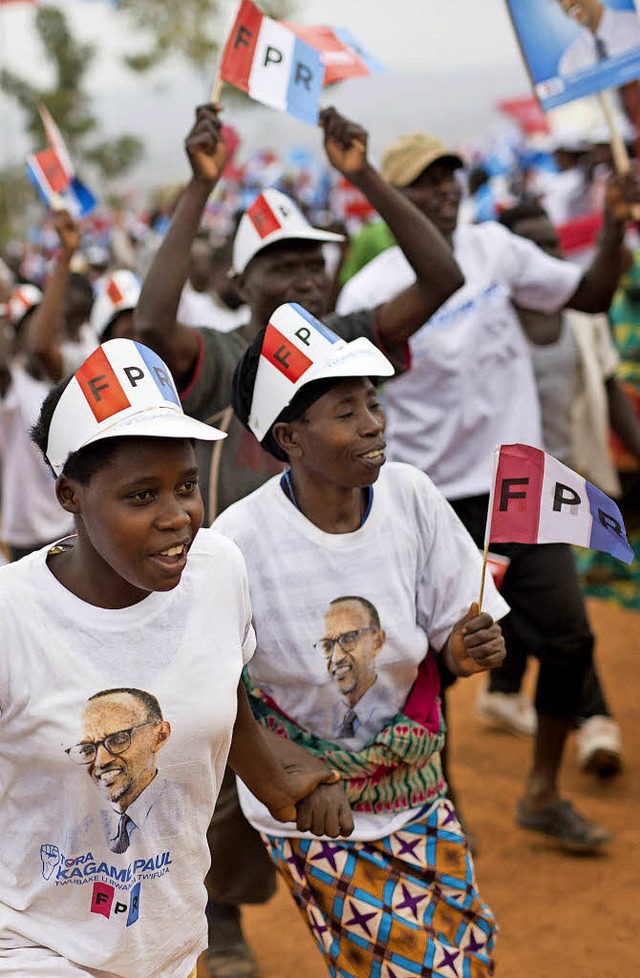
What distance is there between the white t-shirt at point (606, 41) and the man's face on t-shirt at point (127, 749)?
336 centimetres

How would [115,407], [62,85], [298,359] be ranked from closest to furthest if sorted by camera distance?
[115,407] < [298,359] < [62,85]

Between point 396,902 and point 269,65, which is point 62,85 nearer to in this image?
point 269,65

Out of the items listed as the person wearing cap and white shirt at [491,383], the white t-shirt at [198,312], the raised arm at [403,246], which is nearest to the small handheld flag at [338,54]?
the raised arm at [403,246]

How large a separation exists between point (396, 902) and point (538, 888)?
2207 millimetres

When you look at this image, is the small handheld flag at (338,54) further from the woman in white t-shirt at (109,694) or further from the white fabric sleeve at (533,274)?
the woman in white t-shirt at (109,694)

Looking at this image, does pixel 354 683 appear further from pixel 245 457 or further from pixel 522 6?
pixel 522 6

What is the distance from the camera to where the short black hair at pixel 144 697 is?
267 cm

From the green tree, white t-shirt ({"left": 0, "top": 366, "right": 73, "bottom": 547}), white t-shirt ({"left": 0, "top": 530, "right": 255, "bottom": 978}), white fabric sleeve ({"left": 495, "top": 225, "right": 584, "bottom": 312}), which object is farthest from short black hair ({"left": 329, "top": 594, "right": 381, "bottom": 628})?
the green tree

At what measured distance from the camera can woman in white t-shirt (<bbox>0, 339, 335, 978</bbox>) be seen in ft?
8.71

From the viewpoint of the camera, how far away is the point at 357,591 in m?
3.43

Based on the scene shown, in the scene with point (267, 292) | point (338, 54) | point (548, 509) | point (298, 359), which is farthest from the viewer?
point (338, 54)

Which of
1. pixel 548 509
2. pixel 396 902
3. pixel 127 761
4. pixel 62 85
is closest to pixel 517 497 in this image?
pixel 548 509

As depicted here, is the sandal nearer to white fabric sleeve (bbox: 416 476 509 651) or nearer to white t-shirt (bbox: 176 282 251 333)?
white fabric sleeve (bbox: 416 476 509 651)

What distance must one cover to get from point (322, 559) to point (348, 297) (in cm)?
231
